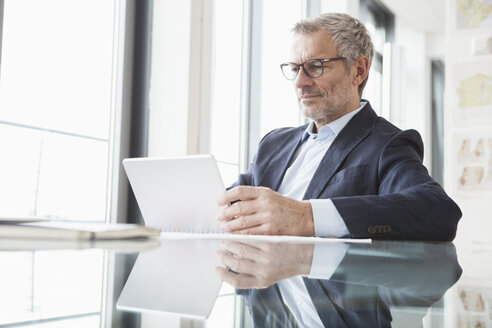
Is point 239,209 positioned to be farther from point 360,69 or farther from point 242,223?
point 360,69

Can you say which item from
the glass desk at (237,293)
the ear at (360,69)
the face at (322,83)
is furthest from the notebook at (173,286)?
the ear at (360,69)

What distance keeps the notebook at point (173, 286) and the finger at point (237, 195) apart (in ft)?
1.91

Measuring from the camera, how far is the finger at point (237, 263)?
0.40 m

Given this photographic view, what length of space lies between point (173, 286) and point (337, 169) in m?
1.21

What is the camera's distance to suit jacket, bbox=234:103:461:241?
115 cm

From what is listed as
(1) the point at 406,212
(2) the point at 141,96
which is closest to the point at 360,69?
(1) the point at 406,212

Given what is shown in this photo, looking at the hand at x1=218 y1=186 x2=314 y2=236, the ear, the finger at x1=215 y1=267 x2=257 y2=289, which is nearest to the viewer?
the finger at x1=215 y1=267 x2=257 y2=289

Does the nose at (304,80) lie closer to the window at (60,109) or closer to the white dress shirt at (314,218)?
the white dress shirt at (314,218)

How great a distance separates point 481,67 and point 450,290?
10.4 ft

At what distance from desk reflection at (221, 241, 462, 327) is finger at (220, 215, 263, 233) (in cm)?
60

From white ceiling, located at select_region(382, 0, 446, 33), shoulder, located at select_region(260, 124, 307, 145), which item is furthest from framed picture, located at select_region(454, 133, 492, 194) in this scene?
white ceiling, located at select_region(382, 0, 446, 33)

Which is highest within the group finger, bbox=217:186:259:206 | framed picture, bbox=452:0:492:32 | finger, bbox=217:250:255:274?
framed picture, bbox=452:0:492:32

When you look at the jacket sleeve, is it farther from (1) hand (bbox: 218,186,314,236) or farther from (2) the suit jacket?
(1) hand (bbox: 218,186,314,236)

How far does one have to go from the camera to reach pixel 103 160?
97.5 inches
